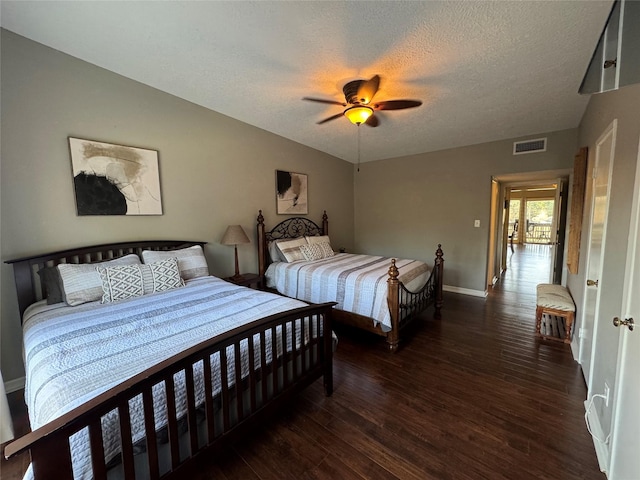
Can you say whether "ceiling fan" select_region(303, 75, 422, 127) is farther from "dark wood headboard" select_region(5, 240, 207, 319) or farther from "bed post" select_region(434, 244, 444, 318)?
"dark wood headboard" select_region(5, 240, 207, 319)

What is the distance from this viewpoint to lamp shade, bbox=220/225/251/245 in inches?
133

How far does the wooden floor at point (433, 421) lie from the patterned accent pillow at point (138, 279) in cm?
102

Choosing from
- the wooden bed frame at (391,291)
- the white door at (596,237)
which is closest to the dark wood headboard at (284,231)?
the wooden bed frame at (391,291)

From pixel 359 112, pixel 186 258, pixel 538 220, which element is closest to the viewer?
pixel 359 112

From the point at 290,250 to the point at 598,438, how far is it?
330 cm

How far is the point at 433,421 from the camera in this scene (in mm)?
1842

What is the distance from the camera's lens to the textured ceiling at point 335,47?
5.74 ft

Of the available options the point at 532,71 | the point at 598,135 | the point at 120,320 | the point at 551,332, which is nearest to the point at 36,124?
the point at 120,320

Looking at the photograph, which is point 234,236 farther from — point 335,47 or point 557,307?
Result: point 557,307

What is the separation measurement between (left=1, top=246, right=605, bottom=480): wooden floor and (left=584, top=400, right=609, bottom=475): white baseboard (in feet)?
0.13

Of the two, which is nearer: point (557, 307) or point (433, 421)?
point (433, 421)

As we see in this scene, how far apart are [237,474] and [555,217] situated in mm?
5880

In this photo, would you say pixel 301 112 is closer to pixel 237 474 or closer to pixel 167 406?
pixel 167 406

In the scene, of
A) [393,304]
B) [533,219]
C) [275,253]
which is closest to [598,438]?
[393,304]
